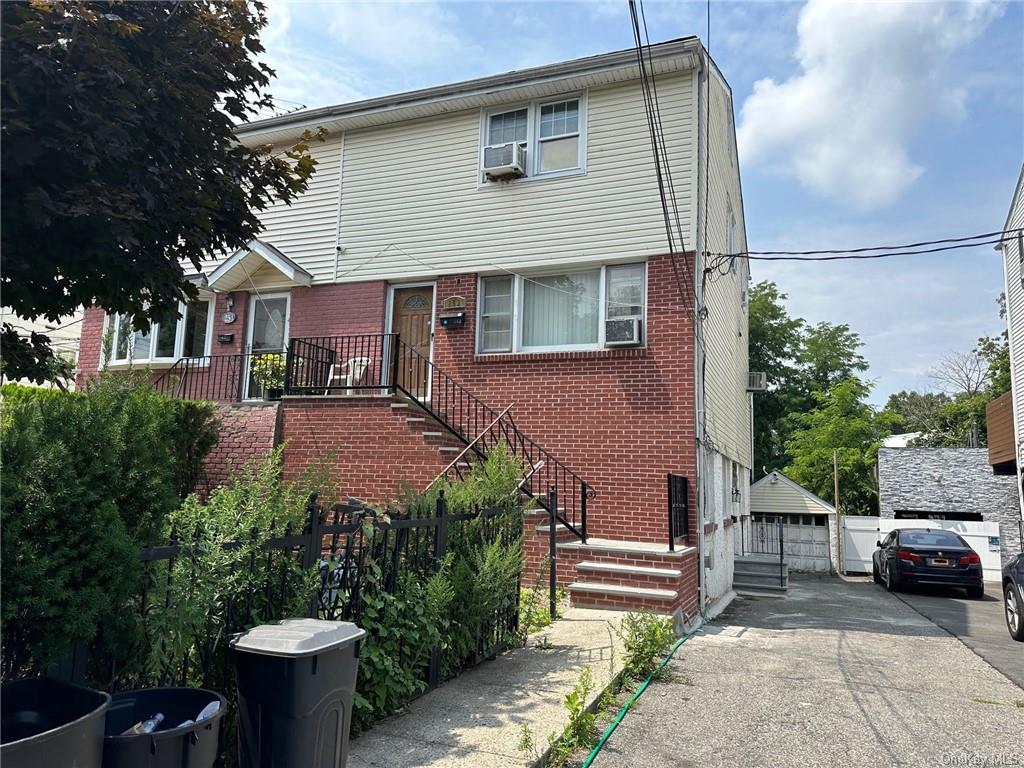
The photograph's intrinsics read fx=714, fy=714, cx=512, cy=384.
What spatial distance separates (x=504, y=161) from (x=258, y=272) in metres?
4.82

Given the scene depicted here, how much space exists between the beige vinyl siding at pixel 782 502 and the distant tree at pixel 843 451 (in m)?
7.56

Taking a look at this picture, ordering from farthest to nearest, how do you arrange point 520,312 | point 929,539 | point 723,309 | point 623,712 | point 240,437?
point 929,539 < point 723,309 < point 520,312 < point 240,437 < point 623,712

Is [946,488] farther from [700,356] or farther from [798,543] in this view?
[700,356]

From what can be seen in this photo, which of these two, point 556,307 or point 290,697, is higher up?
point 556,307

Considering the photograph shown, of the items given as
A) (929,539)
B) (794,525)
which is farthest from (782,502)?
(929,539)

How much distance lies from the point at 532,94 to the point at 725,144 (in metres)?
4.26

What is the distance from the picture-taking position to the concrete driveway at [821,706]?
447cm

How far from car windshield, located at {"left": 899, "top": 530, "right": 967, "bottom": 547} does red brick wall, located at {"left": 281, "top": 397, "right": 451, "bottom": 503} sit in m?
11.9

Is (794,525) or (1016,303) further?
(794,525)

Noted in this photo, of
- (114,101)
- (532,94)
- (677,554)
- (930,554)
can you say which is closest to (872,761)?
(677,554)

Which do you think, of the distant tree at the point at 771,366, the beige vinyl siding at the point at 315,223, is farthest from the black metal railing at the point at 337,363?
the distant tree at the point at 771,366

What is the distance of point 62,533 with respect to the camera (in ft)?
9.34

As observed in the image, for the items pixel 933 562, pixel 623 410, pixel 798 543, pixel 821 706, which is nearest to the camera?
pixel 821 706

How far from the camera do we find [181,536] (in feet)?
11.1
